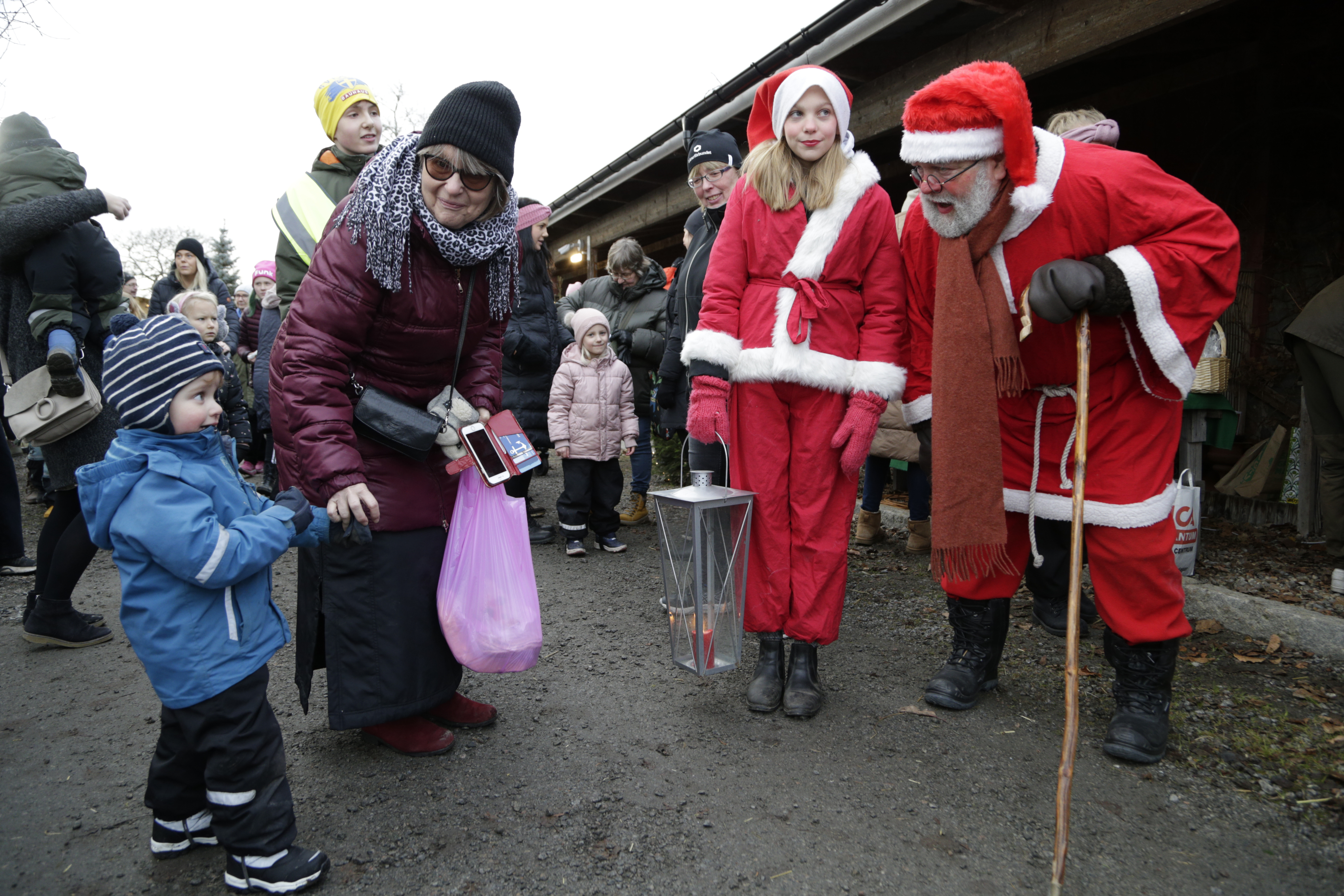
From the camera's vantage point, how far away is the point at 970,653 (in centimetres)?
276

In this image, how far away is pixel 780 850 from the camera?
76.9 inches

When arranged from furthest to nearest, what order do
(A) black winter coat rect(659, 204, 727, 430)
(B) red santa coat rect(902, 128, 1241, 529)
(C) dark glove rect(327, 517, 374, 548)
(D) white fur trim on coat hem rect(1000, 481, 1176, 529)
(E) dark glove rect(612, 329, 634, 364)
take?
(E) dark glove rect(612, 329, 634, 364) < (A) black winter coat rect(659, 204, 727, 430) < (D) white fur trim on coat hem rect(1000, 481, 1176, 529) < (B) red santa coat rect(902, 128, 1241, 529) < (C) dark glove rect(327, 517, 374, 548)

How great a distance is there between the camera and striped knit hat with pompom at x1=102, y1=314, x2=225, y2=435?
1.80m

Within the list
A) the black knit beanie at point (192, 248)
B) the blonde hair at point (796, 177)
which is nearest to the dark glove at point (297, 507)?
the blonde hair at point (796, 177)

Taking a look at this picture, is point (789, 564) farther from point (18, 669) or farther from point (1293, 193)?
point (1293, 193)

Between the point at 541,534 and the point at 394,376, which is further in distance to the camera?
the point at 541,534

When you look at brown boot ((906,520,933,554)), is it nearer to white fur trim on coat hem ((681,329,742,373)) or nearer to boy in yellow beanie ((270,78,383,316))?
white fur trim on coat hem ((681,329,742,373))

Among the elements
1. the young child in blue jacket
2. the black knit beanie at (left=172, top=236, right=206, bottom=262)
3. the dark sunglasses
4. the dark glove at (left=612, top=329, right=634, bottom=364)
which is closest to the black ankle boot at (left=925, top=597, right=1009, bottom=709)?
the young child in blue jacket

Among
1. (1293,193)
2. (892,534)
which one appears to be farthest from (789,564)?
(1293,193)

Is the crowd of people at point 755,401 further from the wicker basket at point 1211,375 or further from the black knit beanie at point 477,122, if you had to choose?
the wicker basket at point 1211,375

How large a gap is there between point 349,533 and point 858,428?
1.55m

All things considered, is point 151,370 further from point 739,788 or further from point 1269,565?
point 1269,565

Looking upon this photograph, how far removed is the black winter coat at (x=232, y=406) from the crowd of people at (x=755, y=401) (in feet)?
7.49

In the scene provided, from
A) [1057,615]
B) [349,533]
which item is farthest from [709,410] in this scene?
[1057,615]
